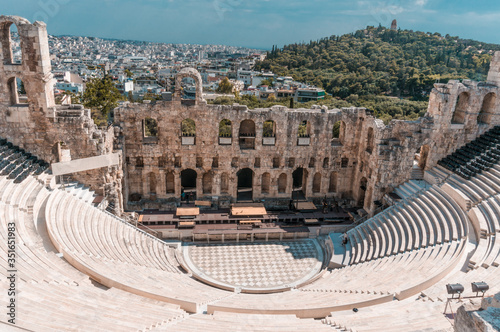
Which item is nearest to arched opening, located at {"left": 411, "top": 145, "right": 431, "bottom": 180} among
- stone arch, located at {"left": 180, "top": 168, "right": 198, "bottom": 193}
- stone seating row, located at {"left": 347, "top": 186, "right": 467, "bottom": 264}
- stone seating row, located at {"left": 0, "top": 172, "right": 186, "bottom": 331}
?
stone seating row, located at {"left": 347, "top": 186, "right": 467, "bottom": 264}

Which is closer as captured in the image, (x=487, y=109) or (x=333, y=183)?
(x=487, y=109)

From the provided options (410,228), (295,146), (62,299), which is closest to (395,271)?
(410,228)

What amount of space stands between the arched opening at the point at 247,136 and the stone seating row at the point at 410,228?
10.3m

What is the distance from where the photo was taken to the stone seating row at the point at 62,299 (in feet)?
36.6

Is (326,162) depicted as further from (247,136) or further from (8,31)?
(8,31)

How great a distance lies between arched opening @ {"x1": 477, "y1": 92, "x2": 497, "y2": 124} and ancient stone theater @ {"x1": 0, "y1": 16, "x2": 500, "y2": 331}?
0.11m

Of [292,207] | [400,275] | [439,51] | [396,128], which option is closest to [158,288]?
[400,275]

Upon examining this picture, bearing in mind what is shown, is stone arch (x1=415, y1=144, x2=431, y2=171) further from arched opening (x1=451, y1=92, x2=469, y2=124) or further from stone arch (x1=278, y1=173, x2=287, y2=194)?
stone arch (x1=278, y1=173, x2=287, y2=194)

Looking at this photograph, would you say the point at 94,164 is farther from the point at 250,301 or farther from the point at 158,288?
the point at 250,301

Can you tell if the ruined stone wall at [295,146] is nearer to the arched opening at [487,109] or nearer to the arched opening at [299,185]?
the arched opening at [487,109]

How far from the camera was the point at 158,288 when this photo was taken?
53.1 ft

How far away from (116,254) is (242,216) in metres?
10.8

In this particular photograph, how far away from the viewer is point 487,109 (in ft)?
94.1

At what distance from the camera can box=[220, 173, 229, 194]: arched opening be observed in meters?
30.4
